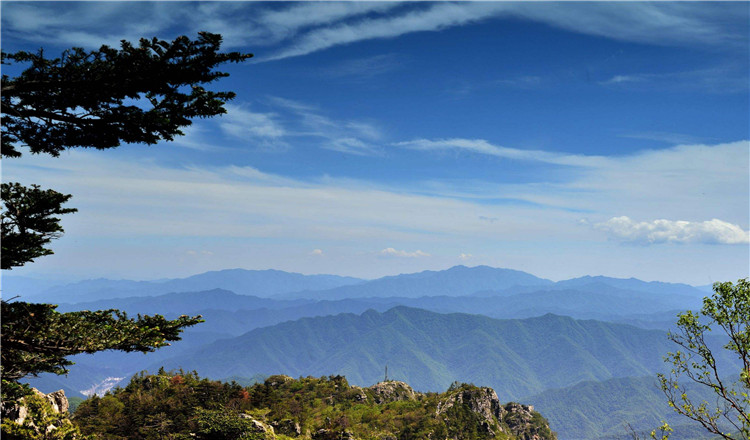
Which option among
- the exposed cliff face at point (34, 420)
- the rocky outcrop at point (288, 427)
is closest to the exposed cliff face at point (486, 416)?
the rocky outcrop at point (288, 427)

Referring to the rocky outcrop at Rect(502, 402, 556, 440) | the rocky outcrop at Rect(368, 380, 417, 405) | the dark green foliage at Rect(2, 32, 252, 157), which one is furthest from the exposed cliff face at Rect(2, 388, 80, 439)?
the rocky outcrop at Rect(502, 402, 556, 440)

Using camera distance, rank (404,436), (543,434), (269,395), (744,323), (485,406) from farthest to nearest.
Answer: (543,434) < (485,406) < (404,436) < (269,395) < (744,323)

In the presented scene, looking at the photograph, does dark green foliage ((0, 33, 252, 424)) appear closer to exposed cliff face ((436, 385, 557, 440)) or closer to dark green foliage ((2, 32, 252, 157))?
dark green foliage ((2, 32, 252, 157))

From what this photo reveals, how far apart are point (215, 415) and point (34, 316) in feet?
119

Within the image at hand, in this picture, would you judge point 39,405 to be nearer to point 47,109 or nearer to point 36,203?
point 36,203

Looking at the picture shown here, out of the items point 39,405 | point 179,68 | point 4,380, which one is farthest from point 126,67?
point 39,405

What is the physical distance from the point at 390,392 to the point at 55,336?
102m

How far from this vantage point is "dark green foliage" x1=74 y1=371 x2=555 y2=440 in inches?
1635

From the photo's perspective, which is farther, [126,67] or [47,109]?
[47,109]

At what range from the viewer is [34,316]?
931 cm

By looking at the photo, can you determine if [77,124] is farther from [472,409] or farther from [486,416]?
[486,416]

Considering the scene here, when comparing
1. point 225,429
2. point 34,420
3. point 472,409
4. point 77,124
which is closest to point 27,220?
point 77,124

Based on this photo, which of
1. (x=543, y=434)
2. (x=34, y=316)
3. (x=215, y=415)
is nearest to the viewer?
(x=34, y=316)

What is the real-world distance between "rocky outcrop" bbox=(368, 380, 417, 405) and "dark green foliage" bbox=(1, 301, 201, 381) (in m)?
95.7
